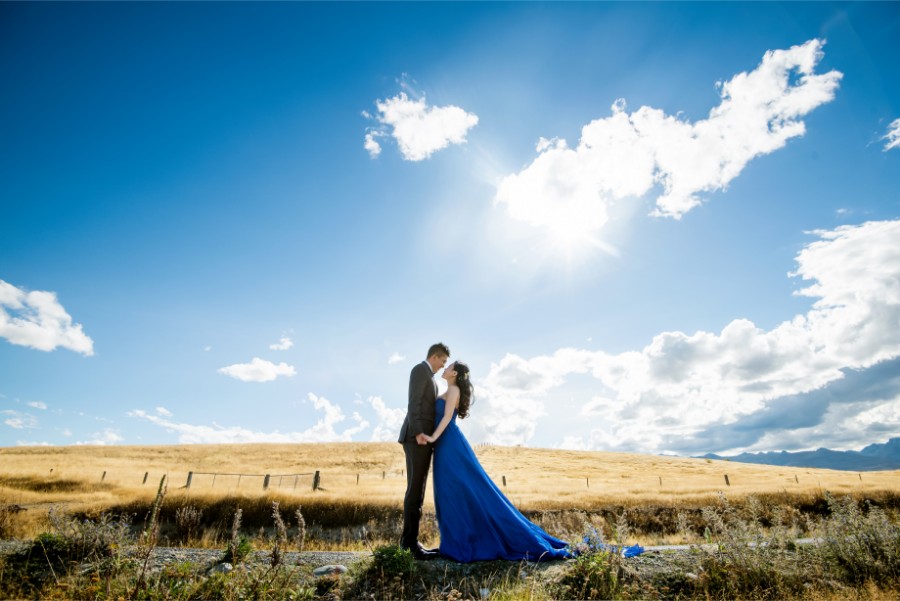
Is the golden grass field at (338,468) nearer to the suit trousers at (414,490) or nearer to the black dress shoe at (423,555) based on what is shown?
the black dress shoe at (423,555)

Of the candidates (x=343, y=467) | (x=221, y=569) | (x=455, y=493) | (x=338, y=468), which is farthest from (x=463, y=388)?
(x=343, y=467)

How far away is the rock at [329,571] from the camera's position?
17.7 ft

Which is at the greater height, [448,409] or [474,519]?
[448,409]

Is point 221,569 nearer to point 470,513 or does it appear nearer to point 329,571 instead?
point 329,571

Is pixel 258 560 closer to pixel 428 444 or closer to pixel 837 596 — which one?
pixel 428 444

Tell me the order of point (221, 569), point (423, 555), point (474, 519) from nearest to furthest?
point (221, 569)
point (423, 555)
point (474, 519)

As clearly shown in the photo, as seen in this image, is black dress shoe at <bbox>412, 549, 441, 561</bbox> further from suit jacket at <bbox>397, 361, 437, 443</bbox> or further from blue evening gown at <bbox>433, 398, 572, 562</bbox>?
suit jacket at <bbox>397, 361, 437, 443</bbox>

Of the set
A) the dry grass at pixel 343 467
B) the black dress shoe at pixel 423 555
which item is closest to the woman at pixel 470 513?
the black dress shoe at pixel 423 555

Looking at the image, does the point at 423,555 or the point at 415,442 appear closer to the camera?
the point at 423,555

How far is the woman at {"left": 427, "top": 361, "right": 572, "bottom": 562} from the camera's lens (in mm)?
6066

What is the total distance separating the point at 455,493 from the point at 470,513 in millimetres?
340

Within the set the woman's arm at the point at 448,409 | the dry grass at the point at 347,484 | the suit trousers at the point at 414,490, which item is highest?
the woman's arm at the point at 448,409

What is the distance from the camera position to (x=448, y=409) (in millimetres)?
6684

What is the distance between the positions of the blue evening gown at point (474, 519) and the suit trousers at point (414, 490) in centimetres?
20
